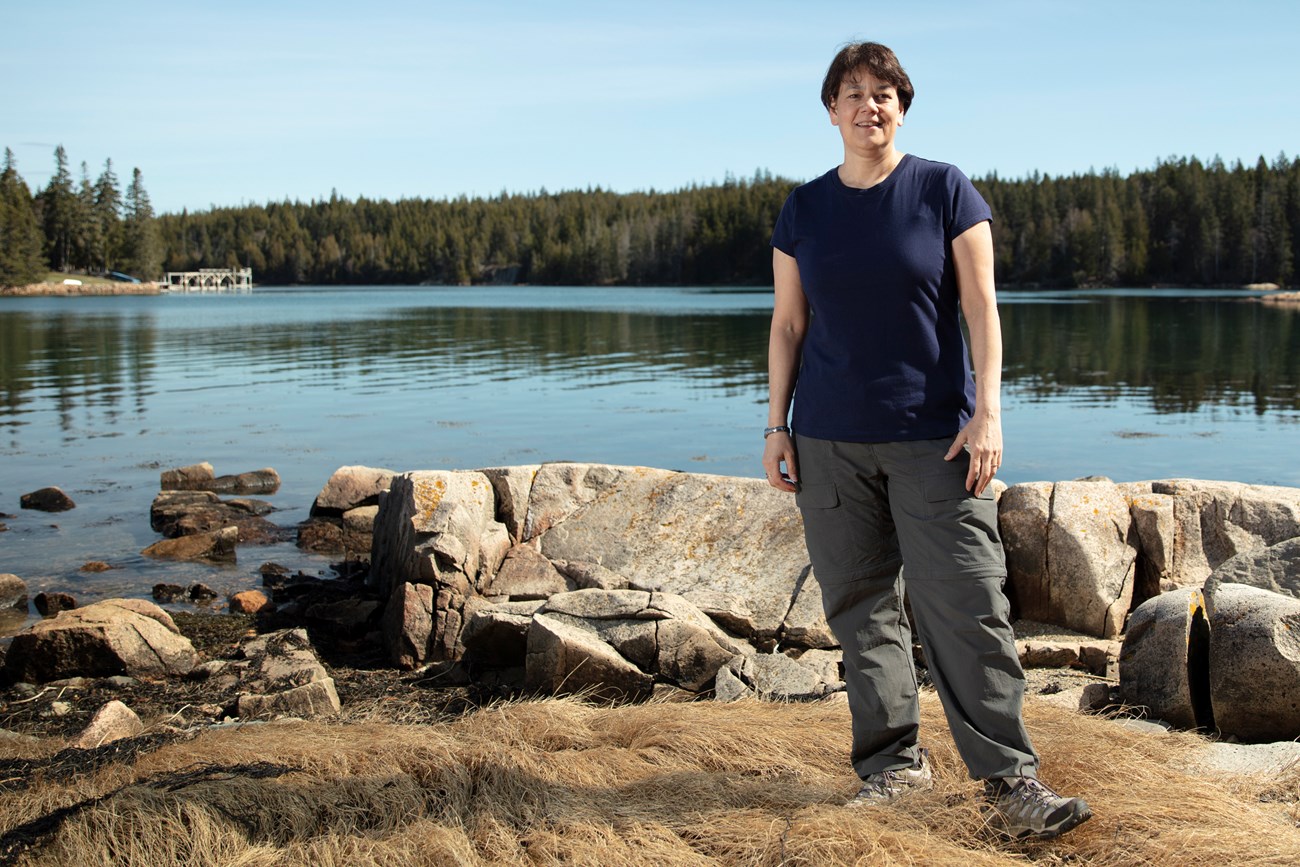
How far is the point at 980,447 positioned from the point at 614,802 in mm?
1819

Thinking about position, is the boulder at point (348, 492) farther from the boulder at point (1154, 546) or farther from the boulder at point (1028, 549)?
the boulder at point (1154, 546)

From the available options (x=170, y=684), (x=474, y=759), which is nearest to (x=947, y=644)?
(x=474, y=759)

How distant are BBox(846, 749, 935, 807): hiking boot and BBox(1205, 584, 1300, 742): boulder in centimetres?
182

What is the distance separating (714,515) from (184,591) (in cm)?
597

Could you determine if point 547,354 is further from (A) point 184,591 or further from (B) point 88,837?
(B) point 88,837

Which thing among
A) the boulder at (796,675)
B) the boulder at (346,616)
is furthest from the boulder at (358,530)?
the boulder at (796,675)

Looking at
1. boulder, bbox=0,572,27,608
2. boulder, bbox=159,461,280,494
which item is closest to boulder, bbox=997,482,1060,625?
boulder, bbox=0,572,27,608

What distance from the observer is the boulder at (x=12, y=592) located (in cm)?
1045

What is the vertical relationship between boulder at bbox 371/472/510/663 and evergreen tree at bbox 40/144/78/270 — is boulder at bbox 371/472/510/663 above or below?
below

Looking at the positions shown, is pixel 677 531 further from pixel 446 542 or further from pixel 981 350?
pixel 981 350

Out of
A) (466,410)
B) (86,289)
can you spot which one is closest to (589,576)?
(466,410)

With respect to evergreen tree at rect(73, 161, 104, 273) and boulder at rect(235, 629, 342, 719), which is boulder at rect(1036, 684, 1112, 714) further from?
evergreen tree at rect(73, 161, 104, 273)

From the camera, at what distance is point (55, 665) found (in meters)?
7.91

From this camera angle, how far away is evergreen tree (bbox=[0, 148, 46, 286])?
330ft
